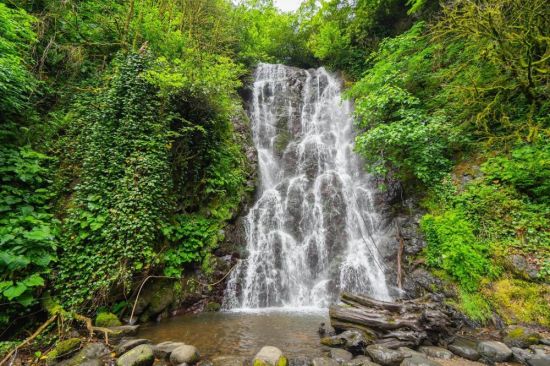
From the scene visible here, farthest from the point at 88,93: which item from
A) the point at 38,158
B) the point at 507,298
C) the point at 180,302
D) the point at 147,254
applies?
the point at 507,298

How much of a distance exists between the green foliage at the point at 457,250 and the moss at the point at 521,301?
32 centimetres

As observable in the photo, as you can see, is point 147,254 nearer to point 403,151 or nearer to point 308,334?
point 308,334

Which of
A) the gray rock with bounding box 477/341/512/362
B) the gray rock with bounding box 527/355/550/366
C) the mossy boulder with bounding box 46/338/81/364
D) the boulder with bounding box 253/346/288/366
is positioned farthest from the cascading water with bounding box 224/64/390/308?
the mossy boulder with bounding box 46/338/81/364

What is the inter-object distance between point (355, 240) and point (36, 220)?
27.0 feet

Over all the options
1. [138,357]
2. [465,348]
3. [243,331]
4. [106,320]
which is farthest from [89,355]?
[465,348]

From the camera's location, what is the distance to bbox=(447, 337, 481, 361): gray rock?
153 inches

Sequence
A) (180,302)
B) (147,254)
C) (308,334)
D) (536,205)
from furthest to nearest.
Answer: (180,302), (536,205), (147,254), (308,334)

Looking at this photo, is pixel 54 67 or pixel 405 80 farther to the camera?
pixel 405 80

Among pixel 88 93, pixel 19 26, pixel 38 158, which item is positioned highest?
pixel 19 26

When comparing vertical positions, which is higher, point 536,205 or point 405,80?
point 405,80

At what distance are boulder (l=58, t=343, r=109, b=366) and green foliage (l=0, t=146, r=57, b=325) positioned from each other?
1153 millimetres

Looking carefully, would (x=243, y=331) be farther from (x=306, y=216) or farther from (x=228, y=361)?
(x=306, y=216)

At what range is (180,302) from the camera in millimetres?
6273

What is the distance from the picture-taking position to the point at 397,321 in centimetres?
449
